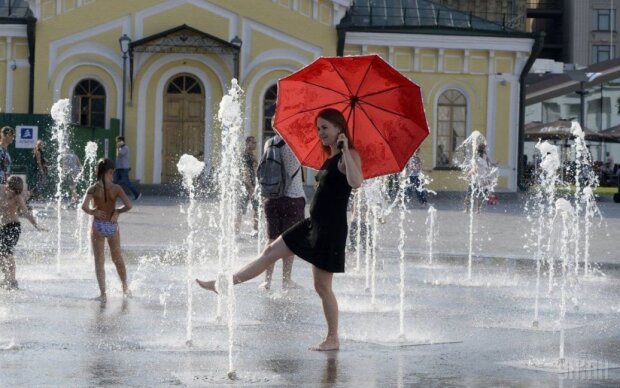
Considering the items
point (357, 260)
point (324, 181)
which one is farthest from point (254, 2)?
point (324, 181)

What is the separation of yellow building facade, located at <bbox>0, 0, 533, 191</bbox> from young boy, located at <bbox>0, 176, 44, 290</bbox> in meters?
24.4

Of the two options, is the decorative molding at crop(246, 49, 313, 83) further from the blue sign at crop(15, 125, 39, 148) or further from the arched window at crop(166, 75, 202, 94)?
the blue sign at crop(15, 125, 39, 148)

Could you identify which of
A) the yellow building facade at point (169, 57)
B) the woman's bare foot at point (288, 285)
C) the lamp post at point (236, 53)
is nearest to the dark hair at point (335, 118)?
the woman's bare foot at point (288, 285)

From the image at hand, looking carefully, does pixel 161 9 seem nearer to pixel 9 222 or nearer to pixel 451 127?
pixel 451 127

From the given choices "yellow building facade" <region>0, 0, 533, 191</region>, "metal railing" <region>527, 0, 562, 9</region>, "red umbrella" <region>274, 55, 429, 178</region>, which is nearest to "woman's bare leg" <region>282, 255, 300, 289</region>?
"red umbrella" <region>274, 55, 429, 178</region>

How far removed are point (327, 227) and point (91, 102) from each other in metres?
29.5

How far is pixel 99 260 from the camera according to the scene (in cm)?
1255

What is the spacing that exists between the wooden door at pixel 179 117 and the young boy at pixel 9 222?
2502 cm

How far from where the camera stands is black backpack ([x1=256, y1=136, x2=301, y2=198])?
44.1ft

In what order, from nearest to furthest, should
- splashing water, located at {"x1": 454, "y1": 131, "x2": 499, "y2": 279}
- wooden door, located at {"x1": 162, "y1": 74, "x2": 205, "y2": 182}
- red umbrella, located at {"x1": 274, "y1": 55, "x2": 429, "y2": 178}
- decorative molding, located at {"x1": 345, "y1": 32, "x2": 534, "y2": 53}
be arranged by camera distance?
red umbrella, located at {"x1": 274, "y1": 55, "x2": 429, "y2": 178} < splashing water, located at {"x1": 454, "y1": 131, "x2": 499, "y2": 279} < wooden door, located at {"x1": 162, "y1": 74, "x2": 205, "y2": 182} < decorative molding, located at {"x1": 345, "y1": 32, "x2": 534, "y2": 53}

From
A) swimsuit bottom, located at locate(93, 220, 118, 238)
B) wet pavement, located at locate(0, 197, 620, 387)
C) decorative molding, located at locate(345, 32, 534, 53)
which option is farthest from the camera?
decorative molding, located at locate(345, 32, 534, 53)

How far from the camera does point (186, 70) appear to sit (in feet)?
125

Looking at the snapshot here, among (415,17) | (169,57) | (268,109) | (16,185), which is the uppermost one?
(415,17)

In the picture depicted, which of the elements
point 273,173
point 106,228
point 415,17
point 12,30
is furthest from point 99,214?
point 415,17
